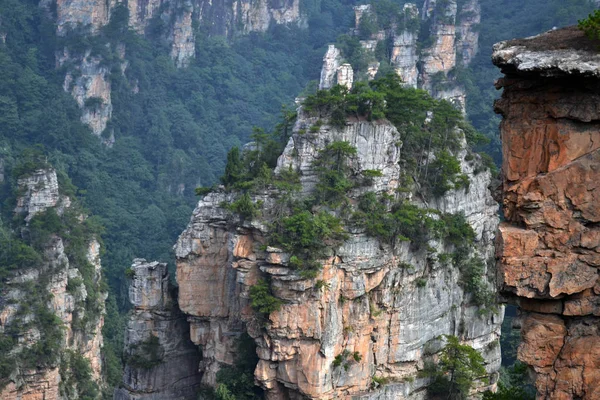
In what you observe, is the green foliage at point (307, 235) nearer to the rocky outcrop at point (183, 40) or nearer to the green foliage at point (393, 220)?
the green foliage at point (393, 220)

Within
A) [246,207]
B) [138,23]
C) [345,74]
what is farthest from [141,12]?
[246,207]

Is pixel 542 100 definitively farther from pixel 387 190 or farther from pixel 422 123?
pixel 422 123

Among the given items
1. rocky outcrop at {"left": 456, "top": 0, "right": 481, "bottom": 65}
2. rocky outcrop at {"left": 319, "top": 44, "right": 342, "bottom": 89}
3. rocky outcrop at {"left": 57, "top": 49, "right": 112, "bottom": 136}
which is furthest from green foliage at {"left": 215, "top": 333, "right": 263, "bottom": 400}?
rocky outcrop at {"left": 57, "top": 49, "right": 112, "bottom": 136}

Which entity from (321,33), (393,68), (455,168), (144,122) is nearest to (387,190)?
(455,168)

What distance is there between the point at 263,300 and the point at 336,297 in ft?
6.65

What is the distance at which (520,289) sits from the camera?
10.5 meters

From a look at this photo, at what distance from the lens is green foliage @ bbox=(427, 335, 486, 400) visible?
28.1m

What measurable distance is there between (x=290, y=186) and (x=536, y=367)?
714 inches

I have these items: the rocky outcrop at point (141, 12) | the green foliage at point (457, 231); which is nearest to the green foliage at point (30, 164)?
the green foliage at point (457, 231)

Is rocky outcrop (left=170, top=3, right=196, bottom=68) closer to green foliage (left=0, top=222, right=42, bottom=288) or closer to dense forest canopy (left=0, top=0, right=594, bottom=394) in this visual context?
dense forest canopy (left=0, top=0, right=594, bottom=394)

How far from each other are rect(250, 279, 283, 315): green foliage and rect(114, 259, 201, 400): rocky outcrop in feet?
15.7

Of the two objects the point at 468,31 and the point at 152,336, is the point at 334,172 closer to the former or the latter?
the point at 152,336

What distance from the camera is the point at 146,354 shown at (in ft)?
100

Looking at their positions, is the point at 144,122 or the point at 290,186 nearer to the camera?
the point at 290,186
